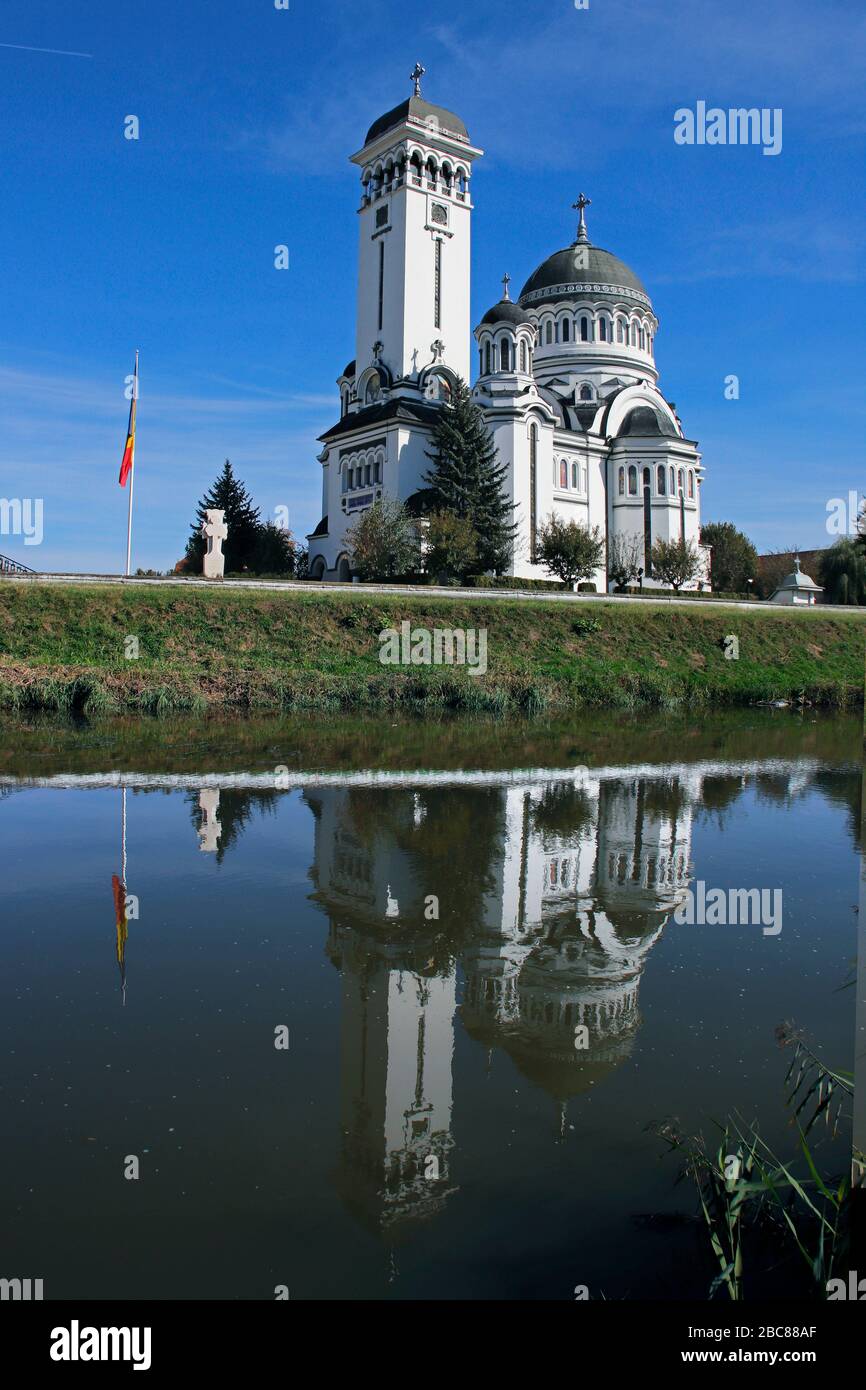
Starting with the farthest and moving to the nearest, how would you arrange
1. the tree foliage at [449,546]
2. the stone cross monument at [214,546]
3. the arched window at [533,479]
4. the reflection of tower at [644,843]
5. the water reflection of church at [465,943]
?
the arched window at [533,479] < the tree foliage at [449,546] < the stone cross monument at [214,546] < the reflection of tower at [644,843] < the water reflection of church at [465,943]

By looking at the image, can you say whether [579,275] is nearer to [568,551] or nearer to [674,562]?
[674,562]

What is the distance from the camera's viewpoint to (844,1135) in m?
4.90

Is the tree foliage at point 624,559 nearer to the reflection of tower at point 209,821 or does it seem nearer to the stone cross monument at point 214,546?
the stone cross monument at point 214,546

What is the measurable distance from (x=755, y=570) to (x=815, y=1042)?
2712 inches

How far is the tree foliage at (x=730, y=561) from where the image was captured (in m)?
68.8

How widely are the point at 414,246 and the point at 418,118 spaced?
21.1 ft

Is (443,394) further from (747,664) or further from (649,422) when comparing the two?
(747,664)

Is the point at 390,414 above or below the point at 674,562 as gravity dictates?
above

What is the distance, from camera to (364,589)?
117ft

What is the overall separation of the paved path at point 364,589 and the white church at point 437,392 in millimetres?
9402

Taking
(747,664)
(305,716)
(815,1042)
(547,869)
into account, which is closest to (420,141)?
(747,664)

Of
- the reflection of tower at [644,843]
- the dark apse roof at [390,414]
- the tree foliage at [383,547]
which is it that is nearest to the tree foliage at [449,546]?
the tree foliage at [383,547]

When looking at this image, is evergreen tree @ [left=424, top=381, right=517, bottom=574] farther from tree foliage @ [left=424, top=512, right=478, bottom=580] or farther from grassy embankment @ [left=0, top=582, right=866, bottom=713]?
grassy embankment @ [left=0, top=582, right=866, bottom=713]

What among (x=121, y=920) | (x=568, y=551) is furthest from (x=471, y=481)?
(x=121, y=920)
